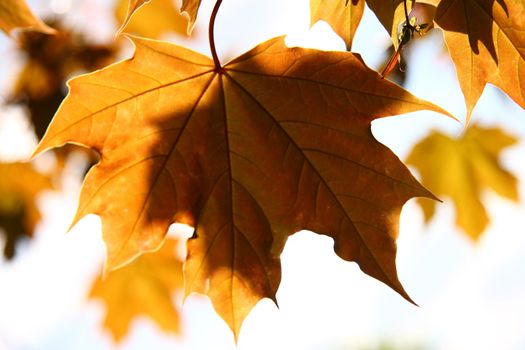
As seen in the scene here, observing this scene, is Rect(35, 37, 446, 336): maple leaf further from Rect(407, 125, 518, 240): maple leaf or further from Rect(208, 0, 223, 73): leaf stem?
Rect(407, 125, 518, 240): maple leaf


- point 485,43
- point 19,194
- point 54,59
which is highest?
point 54,59

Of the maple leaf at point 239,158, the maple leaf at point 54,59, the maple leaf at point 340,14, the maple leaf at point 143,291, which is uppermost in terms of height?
the maple leaf at point 54,59

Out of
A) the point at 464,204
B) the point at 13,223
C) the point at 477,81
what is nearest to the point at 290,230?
the point at 477,81

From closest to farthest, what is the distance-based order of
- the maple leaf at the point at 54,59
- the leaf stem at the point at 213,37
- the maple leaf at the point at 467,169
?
the leaf stem at the point at 213,37 → the maple leaf at the point at 54,59 → the maple leaf at the point at 467,169

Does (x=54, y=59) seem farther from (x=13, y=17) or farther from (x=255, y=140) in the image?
(x=255, y=140)

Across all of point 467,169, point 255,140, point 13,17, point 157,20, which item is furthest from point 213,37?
point 467,169

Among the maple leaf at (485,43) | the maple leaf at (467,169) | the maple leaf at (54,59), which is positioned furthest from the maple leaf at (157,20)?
the maple leaf at (485,43)

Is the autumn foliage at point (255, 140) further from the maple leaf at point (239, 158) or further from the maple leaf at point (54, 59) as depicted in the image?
the maple leaf at point (54, 59)
